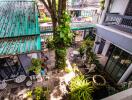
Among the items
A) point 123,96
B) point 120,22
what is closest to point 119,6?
point 120,22

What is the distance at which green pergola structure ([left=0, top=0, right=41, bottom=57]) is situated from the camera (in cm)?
714

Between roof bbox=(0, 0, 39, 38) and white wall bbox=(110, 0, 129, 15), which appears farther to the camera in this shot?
white wall bbox=(110, 0, 129, 15)

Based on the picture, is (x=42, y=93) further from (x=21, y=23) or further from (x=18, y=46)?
(x=21, y=23)

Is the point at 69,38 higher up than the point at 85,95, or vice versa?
the point at 69,38

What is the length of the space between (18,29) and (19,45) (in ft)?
4.88

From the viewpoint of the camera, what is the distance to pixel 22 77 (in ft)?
28.1

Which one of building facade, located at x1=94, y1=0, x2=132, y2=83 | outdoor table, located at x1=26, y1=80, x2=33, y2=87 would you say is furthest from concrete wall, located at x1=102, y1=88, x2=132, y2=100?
outdoor table, located at x1=26, y1=80, x2=33, y2=87

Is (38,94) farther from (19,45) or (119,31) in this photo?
(119,31)

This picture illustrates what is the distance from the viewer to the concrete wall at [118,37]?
6.84 m

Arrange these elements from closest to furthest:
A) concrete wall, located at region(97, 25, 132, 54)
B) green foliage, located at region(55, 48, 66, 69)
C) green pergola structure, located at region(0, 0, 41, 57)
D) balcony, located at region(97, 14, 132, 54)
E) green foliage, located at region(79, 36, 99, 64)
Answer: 1. concrete wall, located at region(97, 25, 132, 54)
2. balcony, located at region(97, 14, 132, 54)
3. green pergola structure, located at region(0, 0, 41, 57)
4. green foliage, located at region(55, 48, 66, 69)
5. green foliage, located at region(79, 36, 99, 64)

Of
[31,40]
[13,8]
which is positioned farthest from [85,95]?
[13,8]

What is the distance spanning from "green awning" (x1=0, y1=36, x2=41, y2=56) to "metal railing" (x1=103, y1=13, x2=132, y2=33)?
6141 mm

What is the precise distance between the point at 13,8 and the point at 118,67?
1049 centimetres

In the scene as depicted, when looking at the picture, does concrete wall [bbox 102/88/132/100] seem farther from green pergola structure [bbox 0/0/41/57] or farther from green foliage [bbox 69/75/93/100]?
green pergola structure [bbox 0/0/41/57]
